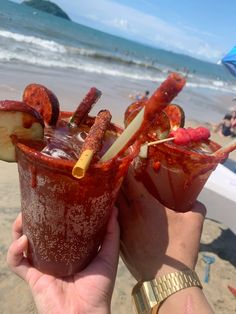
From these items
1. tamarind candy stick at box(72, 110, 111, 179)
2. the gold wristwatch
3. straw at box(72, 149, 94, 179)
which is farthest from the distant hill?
straw at box(72, 149, 94, 179)

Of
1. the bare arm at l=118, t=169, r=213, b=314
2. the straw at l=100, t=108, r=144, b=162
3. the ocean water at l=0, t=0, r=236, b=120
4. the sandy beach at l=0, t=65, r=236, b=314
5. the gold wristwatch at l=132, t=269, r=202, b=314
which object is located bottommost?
the ocean water at l=0, t=0, r=236, b=120

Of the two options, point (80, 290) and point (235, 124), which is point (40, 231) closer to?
point (80, 290)

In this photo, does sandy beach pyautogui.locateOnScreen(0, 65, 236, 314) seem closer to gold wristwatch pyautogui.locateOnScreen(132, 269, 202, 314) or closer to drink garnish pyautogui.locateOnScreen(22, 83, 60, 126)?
gold wristwatch pyautogui.locateOnScreen(132, 269, 202, 314)

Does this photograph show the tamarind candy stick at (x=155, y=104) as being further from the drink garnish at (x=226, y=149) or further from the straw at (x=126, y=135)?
the drink garnish at (x=226, y=149)

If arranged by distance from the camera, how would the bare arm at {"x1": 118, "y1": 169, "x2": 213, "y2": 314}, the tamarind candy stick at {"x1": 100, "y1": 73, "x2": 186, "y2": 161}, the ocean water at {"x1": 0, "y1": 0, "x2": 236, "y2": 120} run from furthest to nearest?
the ocean water at {"x1": 0, "y1": 0, "x2": 236, "y2": 120} < the bare arm at {"x1": 118, "y1": 169, "x2": 213, "y2": 314} < the tamarind candy stick at {"x1": 100, "y1": 73, "x2": 186, "y2": 161}

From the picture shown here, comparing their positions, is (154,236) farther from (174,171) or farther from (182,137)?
(182,137)

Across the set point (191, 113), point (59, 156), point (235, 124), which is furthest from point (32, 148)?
point (191, 113)
